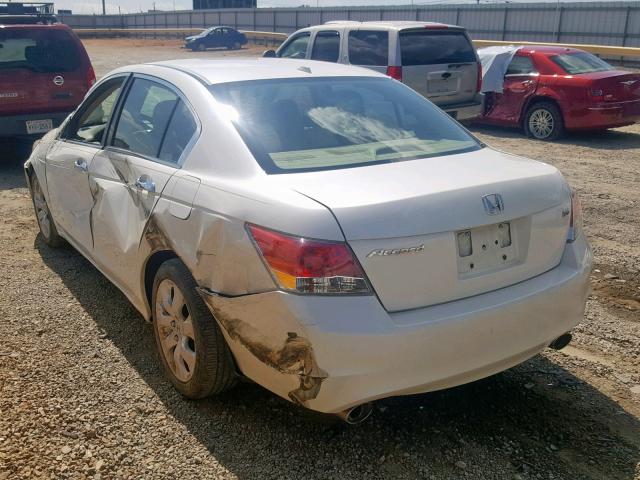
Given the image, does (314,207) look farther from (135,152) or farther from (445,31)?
(445,31)

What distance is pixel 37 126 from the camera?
9.07m

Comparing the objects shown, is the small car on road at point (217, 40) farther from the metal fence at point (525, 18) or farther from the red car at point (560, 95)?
the red car at point (560, 95)

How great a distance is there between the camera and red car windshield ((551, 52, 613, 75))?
1125 cm

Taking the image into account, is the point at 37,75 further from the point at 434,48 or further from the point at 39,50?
the point at 434,48

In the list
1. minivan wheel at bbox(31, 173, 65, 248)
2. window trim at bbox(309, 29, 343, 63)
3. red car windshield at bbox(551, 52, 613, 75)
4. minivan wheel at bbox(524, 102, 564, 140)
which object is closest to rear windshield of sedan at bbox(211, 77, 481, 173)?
minivan wheel at bbox(31, 173, 65, 248)

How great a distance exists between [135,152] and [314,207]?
5.47 feet

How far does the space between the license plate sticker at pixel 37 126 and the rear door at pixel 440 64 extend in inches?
200

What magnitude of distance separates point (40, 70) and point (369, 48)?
476 centimetres

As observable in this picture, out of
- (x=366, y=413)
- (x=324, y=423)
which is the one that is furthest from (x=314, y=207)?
(x=324, y=423)

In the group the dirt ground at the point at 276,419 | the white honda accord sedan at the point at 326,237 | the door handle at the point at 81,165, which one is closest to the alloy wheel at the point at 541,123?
the dirt ground at the point at 276,419

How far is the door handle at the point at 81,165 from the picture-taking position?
14.4ft

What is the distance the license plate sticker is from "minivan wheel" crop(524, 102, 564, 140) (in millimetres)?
7680

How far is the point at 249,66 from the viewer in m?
4.06

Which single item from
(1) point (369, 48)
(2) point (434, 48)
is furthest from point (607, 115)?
(1) point (369, 48)
